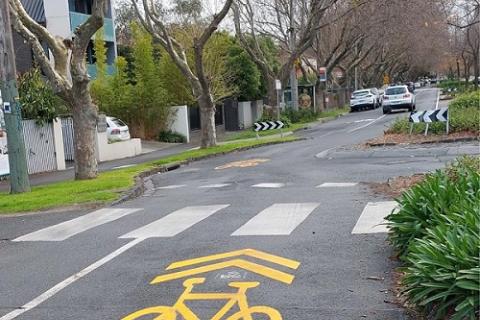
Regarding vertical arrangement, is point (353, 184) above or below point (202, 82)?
below

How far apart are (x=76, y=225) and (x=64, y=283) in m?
3.83

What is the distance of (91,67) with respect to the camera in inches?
1582

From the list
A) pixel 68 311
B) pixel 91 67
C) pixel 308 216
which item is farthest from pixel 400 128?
pixel 91 67

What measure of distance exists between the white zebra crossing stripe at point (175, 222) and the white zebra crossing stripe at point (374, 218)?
2.55 meters

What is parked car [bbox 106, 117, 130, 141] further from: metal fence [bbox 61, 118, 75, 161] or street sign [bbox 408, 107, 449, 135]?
street sign [bbox 408, 107, 449, 135]

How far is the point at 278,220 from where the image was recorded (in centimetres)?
966

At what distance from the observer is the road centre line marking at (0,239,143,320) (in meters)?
6.01

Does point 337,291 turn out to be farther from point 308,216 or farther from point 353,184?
point 353,184

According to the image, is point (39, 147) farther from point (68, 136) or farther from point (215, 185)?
point (215, 185)

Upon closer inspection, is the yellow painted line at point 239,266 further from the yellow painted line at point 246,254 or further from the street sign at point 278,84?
the street sign at point 278,84

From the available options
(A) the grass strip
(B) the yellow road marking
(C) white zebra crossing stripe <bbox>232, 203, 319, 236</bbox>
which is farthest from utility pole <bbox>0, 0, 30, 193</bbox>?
(C) white zebra crossing stripe <bbox>232, 203, 319, 236</bbox>

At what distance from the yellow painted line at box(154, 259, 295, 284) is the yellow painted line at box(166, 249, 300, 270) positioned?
0.77 ft

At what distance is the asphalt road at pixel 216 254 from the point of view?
586 centimetres

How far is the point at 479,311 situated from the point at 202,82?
21.3m
